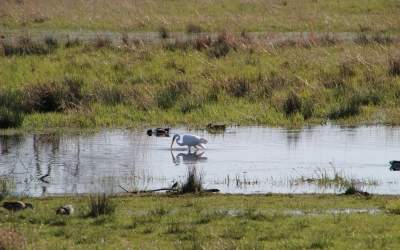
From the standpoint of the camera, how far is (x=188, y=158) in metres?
19.8

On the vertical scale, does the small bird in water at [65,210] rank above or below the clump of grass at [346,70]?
below

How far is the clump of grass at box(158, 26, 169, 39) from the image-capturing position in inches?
1515

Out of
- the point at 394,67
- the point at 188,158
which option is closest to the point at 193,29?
the point at 394,67

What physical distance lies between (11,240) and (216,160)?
331 inches

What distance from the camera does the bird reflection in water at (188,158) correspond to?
762 inches

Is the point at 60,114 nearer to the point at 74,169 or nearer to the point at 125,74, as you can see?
the point at 125,74

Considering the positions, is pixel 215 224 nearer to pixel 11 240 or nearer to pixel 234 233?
pixel 234 233

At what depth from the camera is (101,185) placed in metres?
16.8

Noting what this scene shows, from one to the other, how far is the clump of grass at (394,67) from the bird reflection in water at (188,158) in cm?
851

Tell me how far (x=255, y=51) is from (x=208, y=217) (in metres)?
17.8

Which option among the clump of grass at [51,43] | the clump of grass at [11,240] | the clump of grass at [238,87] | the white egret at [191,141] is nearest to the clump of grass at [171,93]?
the clump of grass at [238,87]

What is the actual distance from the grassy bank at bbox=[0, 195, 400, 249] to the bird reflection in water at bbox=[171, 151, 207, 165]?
14.2 ft

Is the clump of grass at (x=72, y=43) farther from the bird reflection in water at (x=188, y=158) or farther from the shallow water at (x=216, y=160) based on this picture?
the bird reflection in water at (x=188, y=158)

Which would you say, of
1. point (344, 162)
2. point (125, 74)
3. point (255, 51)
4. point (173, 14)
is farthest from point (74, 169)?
point (173, 14)
